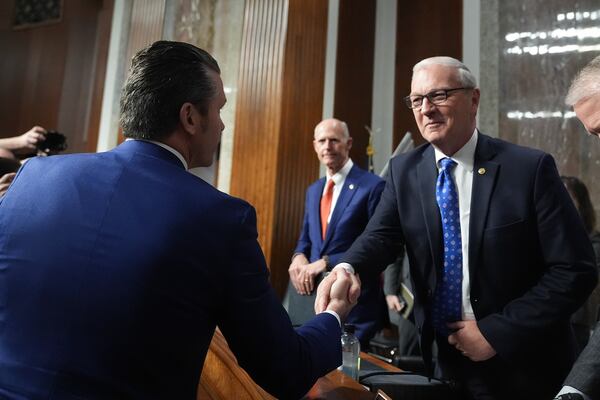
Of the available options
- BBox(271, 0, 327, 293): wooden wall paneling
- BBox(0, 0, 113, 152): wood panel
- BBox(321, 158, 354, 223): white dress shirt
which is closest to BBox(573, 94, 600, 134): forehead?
BBox(321, 158, 354, 223): white dress shirt

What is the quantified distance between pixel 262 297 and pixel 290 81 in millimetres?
4064

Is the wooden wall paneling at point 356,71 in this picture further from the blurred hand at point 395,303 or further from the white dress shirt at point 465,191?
the white dress shirt at point 465,191

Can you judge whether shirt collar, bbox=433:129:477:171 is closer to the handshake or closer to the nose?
the nose

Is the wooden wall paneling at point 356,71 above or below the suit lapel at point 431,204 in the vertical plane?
above

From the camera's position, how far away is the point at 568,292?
1.45 meters

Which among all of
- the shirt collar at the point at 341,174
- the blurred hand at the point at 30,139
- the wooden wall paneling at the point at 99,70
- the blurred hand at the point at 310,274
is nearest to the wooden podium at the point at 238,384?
the blurred hand at the point at 310,274

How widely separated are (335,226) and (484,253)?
158 centimetres

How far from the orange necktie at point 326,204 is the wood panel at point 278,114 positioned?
1.31 meters

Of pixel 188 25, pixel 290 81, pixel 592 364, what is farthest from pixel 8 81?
pixel 592 364

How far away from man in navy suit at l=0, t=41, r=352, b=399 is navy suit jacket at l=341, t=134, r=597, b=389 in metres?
0.68

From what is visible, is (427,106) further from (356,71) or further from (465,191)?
(356,71)

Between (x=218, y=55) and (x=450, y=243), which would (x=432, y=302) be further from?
(x=218, y=55)

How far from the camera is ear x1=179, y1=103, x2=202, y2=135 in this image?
1171mm

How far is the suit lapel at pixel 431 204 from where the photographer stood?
5.46ft
